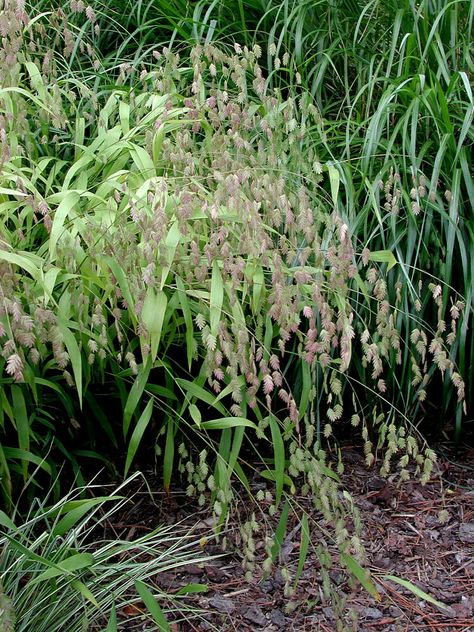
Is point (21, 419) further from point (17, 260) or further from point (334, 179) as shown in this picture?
point (334, 179)

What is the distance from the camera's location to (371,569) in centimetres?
216

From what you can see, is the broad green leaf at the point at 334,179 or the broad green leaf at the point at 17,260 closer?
the broad green leaf at the point at 17,260

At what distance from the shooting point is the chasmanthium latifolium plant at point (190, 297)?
1738 millimetres

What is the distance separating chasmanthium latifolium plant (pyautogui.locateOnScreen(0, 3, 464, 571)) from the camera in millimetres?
1738

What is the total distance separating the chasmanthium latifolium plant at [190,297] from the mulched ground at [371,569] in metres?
0.13

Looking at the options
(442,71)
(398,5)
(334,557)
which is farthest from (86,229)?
(398,5)

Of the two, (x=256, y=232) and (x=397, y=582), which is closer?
(x=256, y=232)

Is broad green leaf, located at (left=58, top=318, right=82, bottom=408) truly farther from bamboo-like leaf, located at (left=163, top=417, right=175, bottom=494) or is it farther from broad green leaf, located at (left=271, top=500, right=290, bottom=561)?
broad green leaf, located at (left=271, top=500, right=290, bottom=561)

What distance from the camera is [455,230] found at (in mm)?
2514

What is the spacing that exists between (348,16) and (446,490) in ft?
5.76

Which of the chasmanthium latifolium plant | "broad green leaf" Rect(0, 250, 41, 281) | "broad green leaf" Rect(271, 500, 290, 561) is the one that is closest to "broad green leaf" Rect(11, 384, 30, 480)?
the chasmanthium latifolium plant

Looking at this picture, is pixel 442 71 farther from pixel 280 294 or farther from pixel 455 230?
pixel 280 294

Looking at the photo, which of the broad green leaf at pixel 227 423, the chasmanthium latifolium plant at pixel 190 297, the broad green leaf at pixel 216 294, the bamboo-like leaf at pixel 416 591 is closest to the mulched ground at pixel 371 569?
the bamboo-like leaf at pixel 416 591

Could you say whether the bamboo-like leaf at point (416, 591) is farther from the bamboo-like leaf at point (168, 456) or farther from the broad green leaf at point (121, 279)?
the broad green leaf at point (121, 279)
